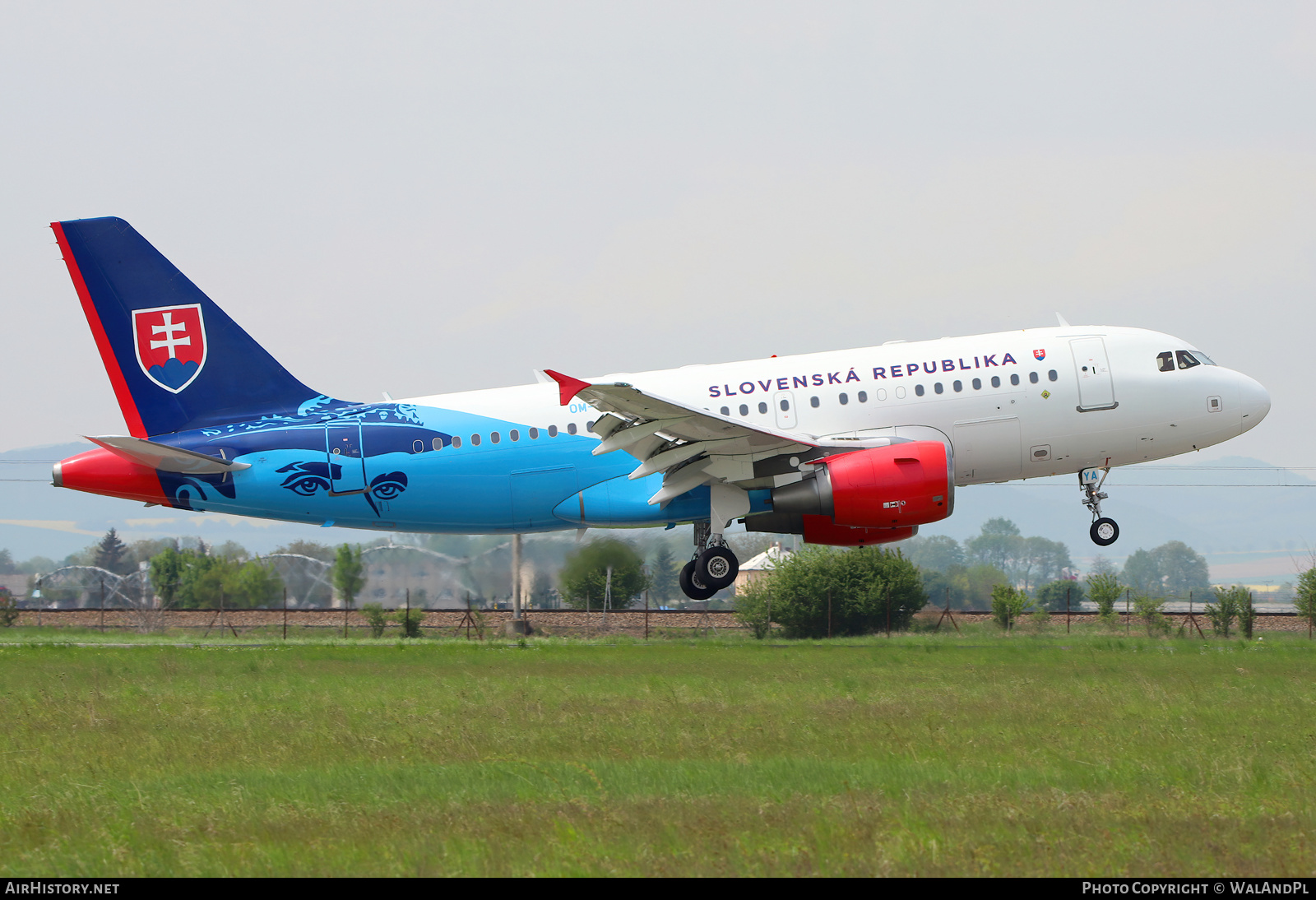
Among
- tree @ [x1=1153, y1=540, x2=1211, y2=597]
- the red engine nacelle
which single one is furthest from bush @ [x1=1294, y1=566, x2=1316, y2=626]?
tree @ [x1=1153, y1=540, x2=1211, y2=597]

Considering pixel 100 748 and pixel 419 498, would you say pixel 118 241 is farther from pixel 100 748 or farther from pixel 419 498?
pixel 100 748

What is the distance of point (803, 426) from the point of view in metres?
25.1

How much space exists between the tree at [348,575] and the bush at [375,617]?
0.86 metres

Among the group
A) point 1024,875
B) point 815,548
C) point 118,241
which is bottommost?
point 1024,875

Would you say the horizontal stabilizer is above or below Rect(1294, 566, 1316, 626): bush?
above

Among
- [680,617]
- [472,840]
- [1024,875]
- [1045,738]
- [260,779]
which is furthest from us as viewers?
[680,617]

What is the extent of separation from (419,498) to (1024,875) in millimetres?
18836

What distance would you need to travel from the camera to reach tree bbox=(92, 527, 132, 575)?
7227cm

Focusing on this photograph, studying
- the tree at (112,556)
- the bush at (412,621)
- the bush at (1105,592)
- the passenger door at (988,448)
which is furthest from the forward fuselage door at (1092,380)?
the tree at (112,556)

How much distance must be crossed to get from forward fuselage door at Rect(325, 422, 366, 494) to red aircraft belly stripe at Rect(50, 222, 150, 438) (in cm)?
409

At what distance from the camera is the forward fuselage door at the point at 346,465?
25.4 metres

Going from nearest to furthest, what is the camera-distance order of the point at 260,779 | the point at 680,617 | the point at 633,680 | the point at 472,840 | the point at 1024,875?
the point at 1024,875
the point at 472,840
the point at 260,779
the point at 633,680
the point at 680,617

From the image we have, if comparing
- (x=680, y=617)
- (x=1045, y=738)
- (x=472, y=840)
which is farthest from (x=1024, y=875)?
(x=680, y=617)

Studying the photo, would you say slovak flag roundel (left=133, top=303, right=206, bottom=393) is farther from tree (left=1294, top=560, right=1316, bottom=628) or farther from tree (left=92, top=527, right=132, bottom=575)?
tree (left=92, top=527, right=132, bottom=575)
